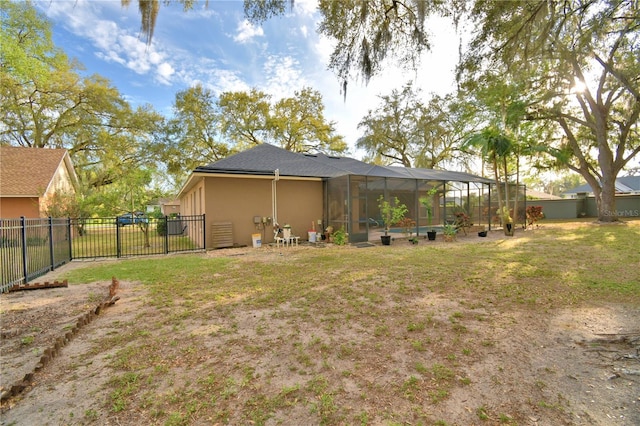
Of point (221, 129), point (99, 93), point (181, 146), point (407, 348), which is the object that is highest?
point (99, 93)

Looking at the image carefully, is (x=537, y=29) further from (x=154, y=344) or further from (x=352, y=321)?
(x=154, y=344)

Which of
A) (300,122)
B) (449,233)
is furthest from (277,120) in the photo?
(449,233)

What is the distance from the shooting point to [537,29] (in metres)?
4.26

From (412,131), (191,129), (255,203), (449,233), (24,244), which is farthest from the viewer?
(412,131)

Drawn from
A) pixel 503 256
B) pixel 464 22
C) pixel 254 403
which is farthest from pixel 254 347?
pixel 503 256

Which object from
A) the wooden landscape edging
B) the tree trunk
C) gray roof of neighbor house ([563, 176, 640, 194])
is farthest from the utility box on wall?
gray roof of neighbor house ([563, 176, 640, 194])

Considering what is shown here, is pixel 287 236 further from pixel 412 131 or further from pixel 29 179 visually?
pixel 412 131

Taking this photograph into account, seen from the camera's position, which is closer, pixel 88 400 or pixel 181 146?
pixel 88 400

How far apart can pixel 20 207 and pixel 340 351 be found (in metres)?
17.5

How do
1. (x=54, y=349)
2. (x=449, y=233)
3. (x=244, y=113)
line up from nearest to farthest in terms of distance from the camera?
(x=54, y=349) → (x=449, y=233) → (x=244, y=113)

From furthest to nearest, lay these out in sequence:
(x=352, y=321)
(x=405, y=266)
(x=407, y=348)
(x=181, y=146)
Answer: (x=181, y=146) → (x=405, y=266) → (x=352, y=321) → (x=407, y=348)

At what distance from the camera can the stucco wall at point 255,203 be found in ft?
33.0

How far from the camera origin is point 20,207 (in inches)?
526

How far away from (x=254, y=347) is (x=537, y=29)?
5.68m
